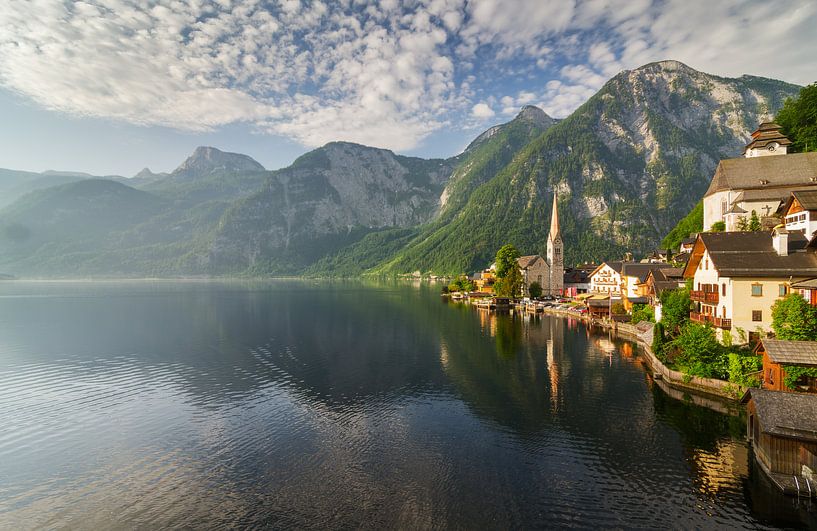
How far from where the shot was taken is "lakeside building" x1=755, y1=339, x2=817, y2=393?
105 feet

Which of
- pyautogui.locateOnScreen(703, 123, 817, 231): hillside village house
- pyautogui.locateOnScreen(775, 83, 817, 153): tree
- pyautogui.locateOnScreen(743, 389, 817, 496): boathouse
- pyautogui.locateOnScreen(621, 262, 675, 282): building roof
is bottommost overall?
pyautogui.locateOnScreen(743, 389, 817, 496): boathouse

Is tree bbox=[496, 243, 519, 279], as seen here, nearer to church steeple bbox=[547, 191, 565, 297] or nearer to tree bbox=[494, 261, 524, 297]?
tree bbox=[494, 261, 524, 297]

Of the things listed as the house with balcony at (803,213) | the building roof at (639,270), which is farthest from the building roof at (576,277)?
the house with balcony at (803,213)

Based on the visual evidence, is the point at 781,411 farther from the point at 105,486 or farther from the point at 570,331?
the point at 570,331

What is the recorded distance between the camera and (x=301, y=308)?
13962 cm

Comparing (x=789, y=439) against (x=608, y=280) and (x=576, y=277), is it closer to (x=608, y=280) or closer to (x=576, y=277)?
(x=608, y=280)

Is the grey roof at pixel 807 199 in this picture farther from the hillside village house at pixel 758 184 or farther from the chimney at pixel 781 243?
the hillside village house at pixel 758 184

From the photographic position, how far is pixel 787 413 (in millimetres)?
25656

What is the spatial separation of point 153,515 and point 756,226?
95.8 metres

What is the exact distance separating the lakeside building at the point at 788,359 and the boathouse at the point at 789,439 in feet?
23.9

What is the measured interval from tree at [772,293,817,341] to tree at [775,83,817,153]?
86.1 metres

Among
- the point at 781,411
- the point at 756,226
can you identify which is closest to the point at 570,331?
the point at 756,226

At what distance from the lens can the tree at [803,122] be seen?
94188mm

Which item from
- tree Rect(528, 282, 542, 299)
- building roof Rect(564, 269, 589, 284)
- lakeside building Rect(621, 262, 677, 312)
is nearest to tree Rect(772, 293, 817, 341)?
lakeside building Rect(621, 262, 677, 312)
